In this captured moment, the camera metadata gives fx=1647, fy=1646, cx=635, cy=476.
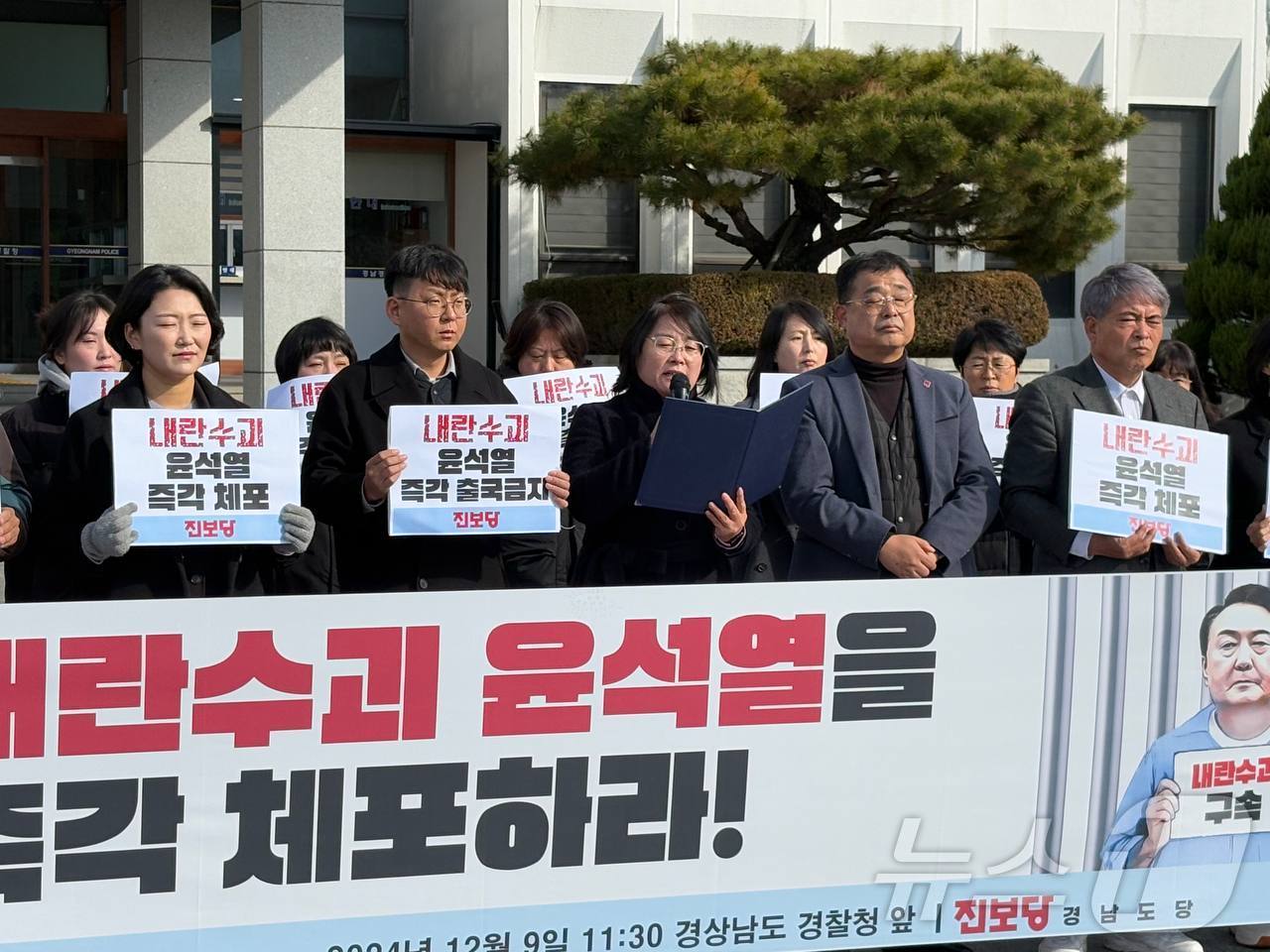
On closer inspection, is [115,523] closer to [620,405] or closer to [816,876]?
[620,405]

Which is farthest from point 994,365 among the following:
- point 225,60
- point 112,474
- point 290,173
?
point 225,60

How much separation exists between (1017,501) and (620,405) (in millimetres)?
1233

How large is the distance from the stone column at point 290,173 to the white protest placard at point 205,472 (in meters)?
6.68

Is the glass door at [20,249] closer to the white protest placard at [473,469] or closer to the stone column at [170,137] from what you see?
the stone column at [170,137]

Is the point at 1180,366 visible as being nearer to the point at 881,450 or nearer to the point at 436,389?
the point at 881,450

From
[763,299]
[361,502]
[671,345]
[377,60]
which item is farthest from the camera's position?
[377,60]

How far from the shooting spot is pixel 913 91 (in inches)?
586

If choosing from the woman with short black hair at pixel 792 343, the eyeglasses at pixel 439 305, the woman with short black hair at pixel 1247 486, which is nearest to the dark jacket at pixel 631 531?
the eyeglasses at pixel 439 305

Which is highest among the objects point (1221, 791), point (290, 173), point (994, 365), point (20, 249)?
point (290, 173)

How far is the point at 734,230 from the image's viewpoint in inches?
755

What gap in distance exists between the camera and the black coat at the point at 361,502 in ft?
15.7

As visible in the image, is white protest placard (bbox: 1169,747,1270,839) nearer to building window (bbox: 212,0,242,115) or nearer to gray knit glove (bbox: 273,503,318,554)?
gray knit glove (bbox: 273,503,318,554)

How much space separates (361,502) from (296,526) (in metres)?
0.36

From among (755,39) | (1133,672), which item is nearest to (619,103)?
(755,39)
